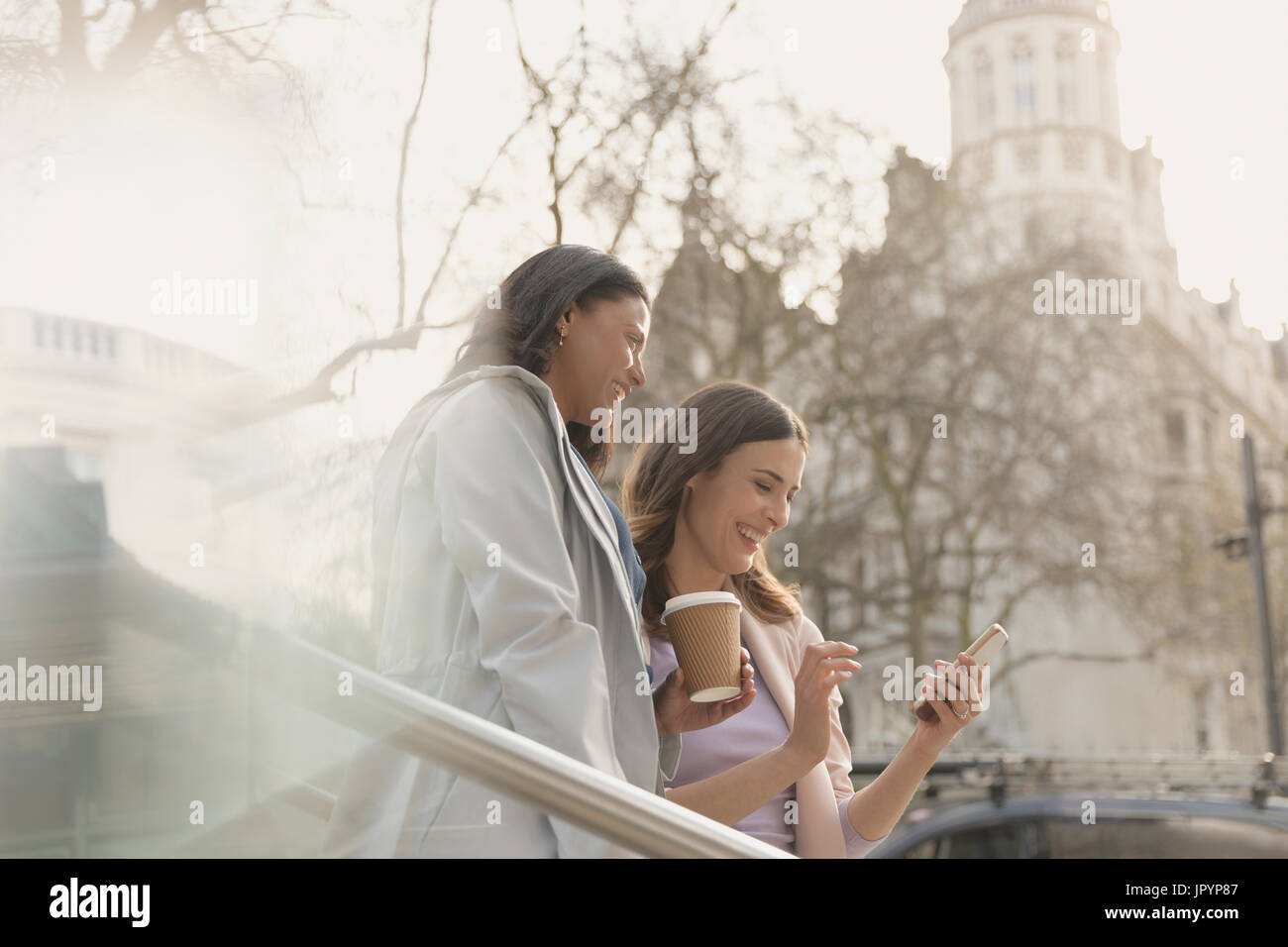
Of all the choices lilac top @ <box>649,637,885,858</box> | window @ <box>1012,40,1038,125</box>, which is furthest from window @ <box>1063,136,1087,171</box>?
lilac top @ <box>649,637,885,858</box>

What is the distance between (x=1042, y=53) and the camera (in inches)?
1451

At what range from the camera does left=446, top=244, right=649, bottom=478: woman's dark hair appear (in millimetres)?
2020

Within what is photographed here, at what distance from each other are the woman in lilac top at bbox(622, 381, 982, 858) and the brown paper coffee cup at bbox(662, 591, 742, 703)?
0.23ft

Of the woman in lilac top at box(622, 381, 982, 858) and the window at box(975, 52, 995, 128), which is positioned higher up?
the window at box(975, 52, 995, 128)

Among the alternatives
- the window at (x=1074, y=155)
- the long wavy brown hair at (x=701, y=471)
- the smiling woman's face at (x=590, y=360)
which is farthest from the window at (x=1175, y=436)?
the smiling woman's face at (x=590, y=360)

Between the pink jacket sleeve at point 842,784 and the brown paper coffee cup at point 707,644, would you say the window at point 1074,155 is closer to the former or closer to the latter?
the pink jacket sleeve at point 842,784

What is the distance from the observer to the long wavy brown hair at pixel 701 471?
2.43 metres

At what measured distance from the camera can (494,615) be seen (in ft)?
5.25

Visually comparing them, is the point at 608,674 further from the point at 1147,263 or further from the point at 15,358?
the point at 1147,263

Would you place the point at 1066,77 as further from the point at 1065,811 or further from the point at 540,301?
the point at 540,301

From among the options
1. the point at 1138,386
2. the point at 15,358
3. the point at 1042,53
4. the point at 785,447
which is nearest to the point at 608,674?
the point at 785,447

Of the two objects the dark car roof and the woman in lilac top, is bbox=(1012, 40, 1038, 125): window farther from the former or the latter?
the woman in lilac top

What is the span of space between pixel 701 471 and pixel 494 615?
0.91 meters

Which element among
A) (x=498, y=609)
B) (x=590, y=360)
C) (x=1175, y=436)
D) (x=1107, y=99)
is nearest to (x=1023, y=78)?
(x=1107, y=99)
